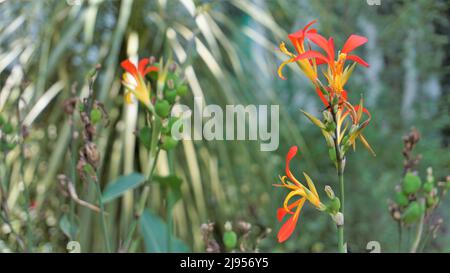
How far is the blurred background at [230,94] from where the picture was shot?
99 cm

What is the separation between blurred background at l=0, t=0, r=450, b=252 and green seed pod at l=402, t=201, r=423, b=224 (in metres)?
0.54

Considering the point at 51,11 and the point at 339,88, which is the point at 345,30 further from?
the point at 339,88

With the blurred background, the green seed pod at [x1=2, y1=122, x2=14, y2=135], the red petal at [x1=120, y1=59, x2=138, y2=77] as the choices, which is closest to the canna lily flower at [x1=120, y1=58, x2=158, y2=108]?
the red petal at [x1=120, y1=59, x2=138, y2=77]

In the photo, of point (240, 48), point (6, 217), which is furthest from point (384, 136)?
point (6, 217)

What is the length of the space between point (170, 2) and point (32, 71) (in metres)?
0.31

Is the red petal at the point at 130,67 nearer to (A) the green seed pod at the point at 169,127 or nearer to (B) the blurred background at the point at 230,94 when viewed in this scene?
(A) the green seed pod at the point at 169,127

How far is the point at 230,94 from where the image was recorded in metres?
1.02

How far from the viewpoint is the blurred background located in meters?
0.99

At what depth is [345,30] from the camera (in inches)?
51.4

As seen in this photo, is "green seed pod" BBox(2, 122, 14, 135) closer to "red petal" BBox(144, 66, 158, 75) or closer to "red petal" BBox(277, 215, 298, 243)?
"red petal" BBox(144, 66, 158, 75)

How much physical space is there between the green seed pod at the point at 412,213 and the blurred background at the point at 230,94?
54 cm

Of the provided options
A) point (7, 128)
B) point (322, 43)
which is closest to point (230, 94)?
point (7, 128)

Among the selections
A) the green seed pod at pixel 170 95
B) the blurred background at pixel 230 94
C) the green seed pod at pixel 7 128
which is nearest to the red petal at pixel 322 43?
the green seed pod at pixel 170 95

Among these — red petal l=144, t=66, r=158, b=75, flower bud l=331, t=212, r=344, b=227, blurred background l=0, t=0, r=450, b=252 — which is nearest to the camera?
flower bud l=331, t=212, r=344, b=227
